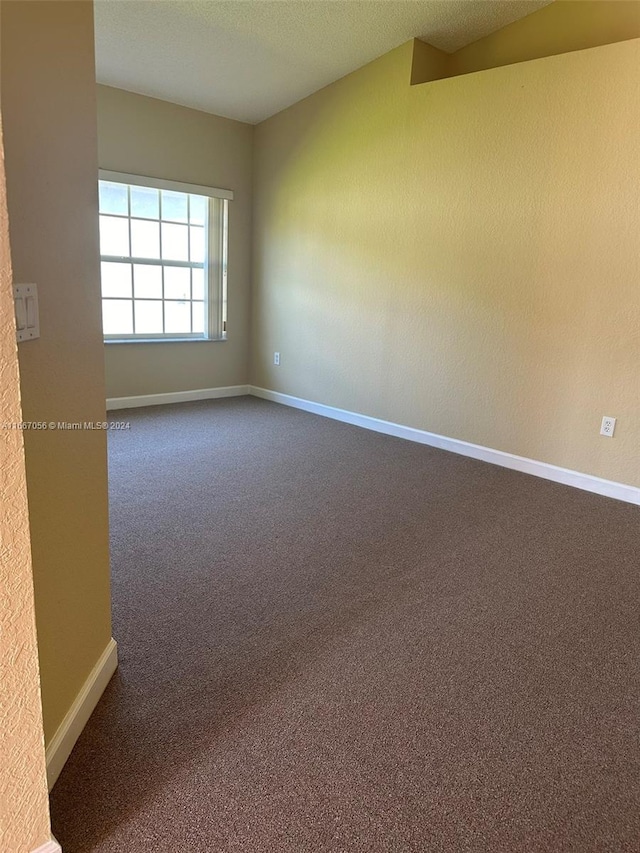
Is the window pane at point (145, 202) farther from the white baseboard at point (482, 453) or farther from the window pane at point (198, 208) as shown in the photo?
the white baseboard at point (482, 453)

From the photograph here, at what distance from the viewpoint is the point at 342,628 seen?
6.29 feet

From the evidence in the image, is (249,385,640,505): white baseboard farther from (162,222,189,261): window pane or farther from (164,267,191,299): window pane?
(162,222,189,261): window pane

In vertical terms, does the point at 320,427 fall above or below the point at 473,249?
below

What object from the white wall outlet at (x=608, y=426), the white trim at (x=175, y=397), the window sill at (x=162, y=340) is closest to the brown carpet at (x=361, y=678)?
the white wall outlet at (x=608, y=426)

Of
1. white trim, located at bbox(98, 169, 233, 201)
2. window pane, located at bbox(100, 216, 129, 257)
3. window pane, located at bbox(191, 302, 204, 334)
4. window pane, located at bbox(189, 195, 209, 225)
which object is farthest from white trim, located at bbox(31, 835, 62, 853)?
window pane, located at bbox(189, 195, 209, 225)

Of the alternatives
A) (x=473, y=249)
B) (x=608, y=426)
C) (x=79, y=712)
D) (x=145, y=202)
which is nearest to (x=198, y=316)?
(x=145, y=202)

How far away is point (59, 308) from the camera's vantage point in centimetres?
118

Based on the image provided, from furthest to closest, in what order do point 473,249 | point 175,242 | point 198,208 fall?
point 198,208, point 175,242, point 473,249

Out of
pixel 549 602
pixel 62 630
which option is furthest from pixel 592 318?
pixel 62 630

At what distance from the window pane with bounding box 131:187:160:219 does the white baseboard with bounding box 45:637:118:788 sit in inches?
158

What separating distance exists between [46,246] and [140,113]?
4.04 m

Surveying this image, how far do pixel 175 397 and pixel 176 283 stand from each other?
3.53ft

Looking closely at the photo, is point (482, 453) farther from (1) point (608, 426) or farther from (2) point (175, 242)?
(2) point (175, 242)

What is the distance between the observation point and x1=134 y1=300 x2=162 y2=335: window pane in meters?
4.88
